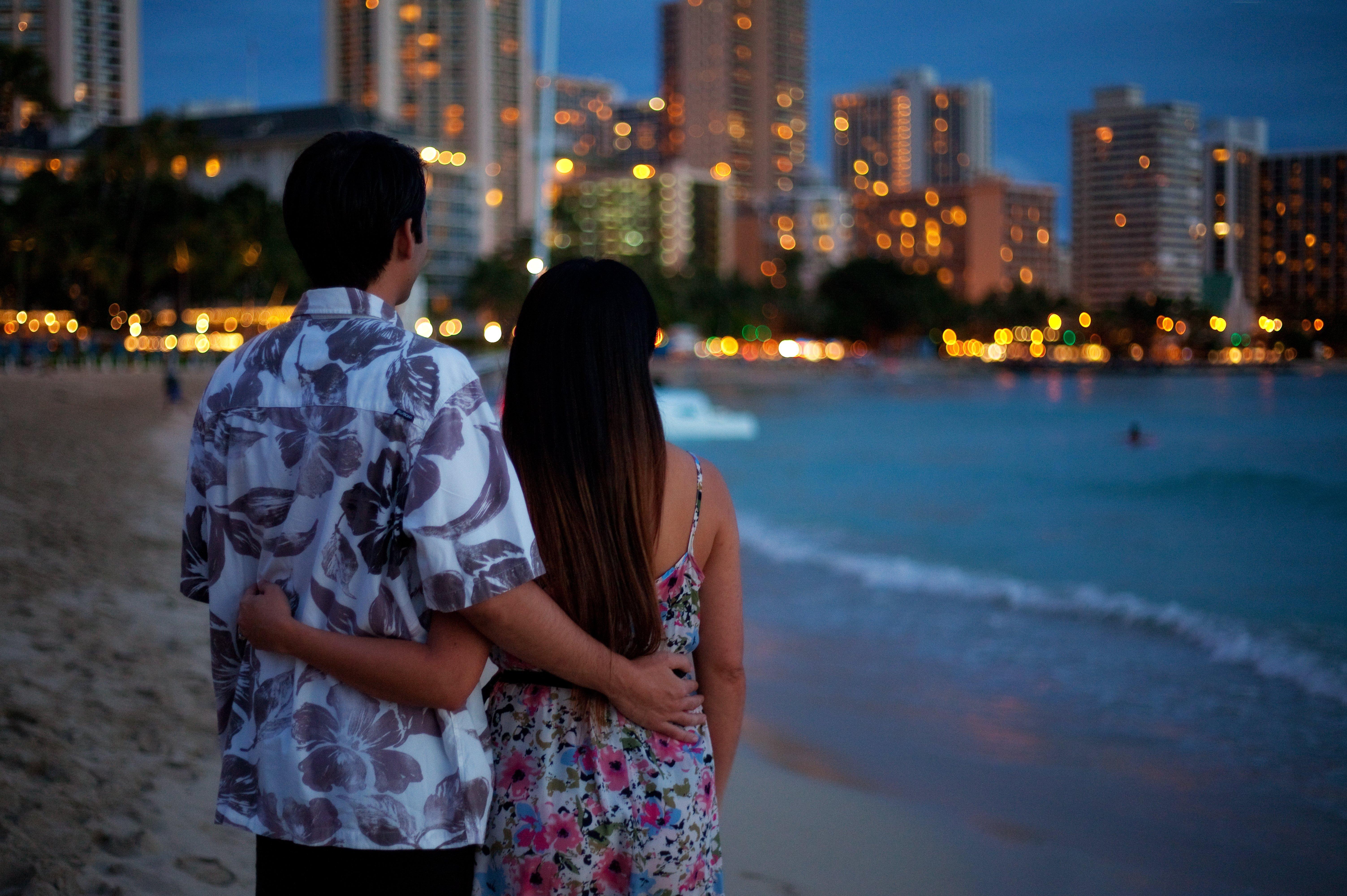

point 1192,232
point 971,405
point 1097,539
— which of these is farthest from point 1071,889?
point 971,405

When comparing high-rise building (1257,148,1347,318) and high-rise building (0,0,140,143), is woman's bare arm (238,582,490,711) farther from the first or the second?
high-rise building (0,0,140,143)

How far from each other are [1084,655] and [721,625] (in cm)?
673

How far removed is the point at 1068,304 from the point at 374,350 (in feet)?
408

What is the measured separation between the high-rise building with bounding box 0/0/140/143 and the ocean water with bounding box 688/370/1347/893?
82.2 meters

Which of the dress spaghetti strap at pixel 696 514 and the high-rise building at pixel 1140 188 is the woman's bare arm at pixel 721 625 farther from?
the high-rise building at pixel 1140 188

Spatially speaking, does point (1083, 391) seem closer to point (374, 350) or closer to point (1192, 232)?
point (1192, 232)

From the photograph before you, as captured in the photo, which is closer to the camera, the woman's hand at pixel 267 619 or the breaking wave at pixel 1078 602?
the woman's hand at pixel 267 619

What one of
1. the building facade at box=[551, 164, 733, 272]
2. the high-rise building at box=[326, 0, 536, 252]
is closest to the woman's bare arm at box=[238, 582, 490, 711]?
the high-rise building at box=[326, 0, 536, 252]

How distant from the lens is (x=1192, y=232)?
57.7ft

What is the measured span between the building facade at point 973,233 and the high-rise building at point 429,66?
70.3m

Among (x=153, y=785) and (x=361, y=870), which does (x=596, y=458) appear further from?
(x=153, y=785)

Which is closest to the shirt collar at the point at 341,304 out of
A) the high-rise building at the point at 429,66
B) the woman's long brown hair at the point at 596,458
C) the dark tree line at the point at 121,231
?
the woman's long brown hair at the point at 596,458

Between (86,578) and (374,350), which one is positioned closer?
(374,350)

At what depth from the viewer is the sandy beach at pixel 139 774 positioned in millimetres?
3033
